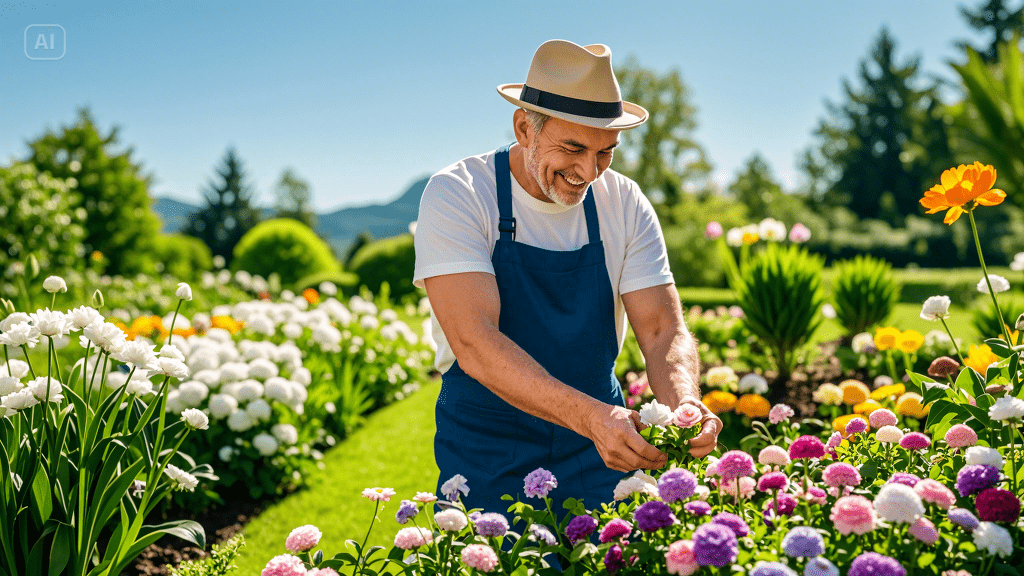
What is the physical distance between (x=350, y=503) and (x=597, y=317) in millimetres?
2570

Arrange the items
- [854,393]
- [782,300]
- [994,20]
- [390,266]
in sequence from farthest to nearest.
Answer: [994,20] → [390,266] → [782,300] → [854,393]

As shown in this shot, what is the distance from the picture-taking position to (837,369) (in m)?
5.00

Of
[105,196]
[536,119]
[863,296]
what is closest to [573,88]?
[536,119]

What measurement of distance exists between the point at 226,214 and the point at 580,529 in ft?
148

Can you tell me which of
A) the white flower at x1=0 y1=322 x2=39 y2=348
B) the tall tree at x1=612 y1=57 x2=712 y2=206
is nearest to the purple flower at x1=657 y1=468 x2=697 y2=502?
the white flower at x1=0 y1=322 x2=39 y2=348

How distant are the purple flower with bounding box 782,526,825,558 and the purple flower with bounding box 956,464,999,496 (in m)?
0.40

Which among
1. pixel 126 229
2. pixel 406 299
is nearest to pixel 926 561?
pixel 406 299

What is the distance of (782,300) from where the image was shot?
4926 millimetres

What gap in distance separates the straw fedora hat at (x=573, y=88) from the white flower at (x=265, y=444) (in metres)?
2.76

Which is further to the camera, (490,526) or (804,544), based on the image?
(490,526)

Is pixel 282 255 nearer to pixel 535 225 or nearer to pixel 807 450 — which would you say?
pixel 535 225

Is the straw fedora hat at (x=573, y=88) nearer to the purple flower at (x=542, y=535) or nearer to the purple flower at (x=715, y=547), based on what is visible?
the purple flower at (x=542, y=535)

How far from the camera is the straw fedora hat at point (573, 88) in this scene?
6.82ft

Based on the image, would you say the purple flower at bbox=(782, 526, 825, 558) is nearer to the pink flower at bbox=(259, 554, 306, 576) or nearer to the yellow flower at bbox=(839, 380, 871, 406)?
the pink flower at bbox=(259, 554, 306, 576)
